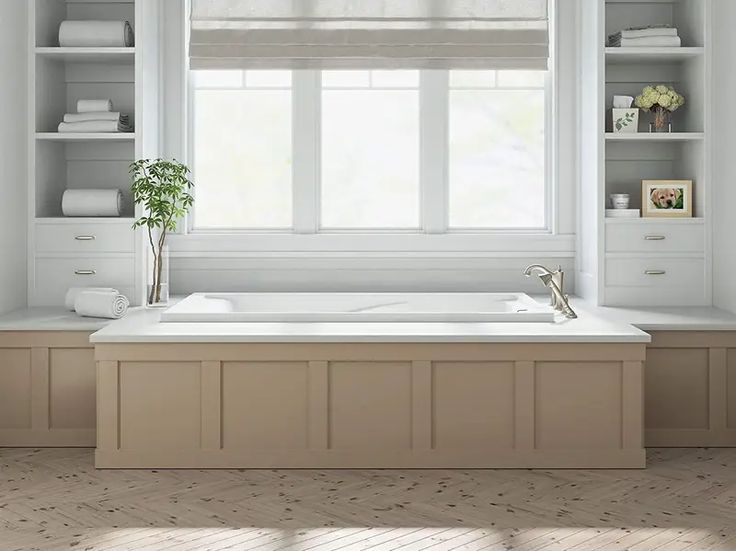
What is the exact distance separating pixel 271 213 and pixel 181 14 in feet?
3.60

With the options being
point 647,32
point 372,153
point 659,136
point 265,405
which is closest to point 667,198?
point 659,136

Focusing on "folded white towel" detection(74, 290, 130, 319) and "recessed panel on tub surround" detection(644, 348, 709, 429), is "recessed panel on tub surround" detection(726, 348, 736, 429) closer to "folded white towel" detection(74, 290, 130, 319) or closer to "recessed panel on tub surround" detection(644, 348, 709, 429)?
"recessed panel on tub surround" detection(644, 348, 709, 429)

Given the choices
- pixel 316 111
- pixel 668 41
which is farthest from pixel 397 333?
pixel 668 41

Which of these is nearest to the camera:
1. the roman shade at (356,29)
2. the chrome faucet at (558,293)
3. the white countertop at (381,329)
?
the white countertop at (381,329)

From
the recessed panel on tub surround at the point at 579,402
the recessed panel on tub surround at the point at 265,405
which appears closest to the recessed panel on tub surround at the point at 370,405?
the recessed panel on tub surround at the point at 265,405

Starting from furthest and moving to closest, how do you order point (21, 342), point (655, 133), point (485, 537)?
point (655, 133)
point (21, 342)
point (485, 537)

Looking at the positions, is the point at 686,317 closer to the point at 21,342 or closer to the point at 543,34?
the point at 543,34

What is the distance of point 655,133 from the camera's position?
4246 millimetres

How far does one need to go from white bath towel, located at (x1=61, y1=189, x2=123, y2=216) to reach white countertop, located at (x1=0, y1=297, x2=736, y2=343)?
1.85ft

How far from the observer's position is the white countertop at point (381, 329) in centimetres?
339

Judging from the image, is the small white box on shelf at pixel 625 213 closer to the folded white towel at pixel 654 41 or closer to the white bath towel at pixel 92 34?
the folded white towel at pixel 654 41

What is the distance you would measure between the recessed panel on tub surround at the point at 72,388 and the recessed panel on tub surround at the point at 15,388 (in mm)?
96

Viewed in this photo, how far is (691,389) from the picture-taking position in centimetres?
381

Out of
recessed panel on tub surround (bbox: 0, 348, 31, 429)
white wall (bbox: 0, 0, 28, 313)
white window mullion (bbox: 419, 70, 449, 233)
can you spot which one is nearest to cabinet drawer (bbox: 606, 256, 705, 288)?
white window mullion (bbox: 419, 70, 449, 233)
